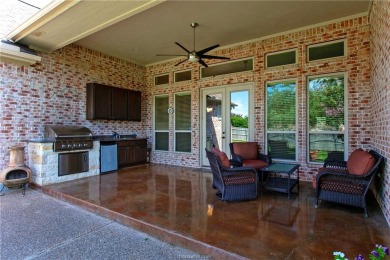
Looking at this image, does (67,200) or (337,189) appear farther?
(67,200)

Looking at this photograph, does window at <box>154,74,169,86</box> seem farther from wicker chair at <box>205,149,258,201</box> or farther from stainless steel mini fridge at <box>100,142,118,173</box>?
wicker chair at <box>205,149,258,201</box>

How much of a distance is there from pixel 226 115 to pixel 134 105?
3299 mm

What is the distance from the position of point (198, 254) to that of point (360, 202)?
250 cm

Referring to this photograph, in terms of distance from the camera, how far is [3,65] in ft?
15.9

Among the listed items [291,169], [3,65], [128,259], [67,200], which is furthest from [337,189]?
[3,65]

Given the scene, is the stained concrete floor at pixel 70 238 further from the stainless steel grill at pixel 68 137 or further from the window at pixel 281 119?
the window at pixel 281 119

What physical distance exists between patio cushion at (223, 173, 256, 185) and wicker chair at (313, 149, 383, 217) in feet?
3.41

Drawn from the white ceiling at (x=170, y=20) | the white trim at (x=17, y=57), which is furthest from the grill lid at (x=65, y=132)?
the white ceiling at (x=170, y=20)

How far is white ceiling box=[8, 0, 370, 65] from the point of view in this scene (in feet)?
12.8

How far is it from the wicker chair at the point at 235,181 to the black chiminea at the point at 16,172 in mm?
3967

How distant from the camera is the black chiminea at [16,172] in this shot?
4380 mm

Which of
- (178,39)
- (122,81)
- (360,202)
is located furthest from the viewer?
(122,81)

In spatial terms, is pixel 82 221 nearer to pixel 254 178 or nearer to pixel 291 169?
pixel 254 178

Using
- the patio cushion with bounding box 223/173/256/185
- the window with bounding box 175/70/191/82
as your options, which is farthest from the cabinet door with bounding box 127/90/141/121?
the patio cushion with bounding box 223/173/256/185
